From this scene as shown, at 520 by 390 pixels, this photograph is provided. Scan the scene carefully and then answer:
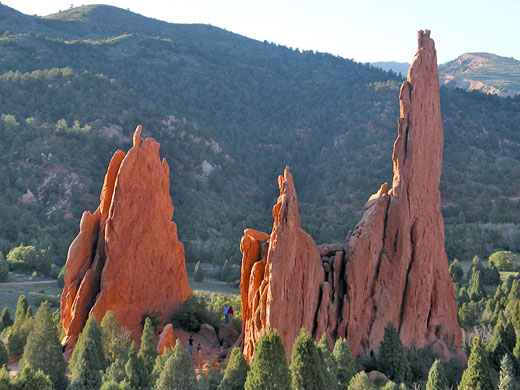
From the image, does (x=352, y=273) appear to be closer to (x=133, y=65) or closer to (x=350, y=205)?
(x=350, y=205)

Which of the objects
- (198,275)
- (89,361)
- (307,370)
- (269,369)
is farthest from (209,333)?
(198,275)

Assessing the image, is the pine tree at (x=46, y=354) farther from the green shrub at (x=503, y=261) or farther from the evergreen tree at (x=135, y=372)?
the green shrub at (x=503, y=261)

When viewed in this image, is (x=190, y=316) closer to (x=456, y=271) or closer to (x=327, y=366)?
(x=327, y=366)

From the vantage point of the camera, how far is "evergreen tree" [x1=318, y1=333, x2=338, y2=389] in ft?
60.4

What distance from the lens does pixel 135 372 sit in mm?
19516

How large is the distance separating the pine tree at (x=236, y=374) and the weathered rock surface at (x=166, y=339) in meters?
4.49

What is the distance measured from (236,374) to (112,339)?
526cm

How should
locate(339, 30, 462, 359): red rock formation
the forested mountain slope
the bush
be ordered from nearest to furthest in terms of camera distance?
locate(339, 30, 462, 359): red rock formation
the bush
the forested mountain slope

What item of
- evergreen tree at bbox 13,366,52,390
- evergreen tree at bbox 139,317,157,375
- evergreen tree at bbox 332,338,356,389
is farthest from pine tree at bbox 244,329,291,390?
evergreen tree at bbox 13,366,52,390

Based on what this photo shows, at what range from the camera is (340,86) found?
122m

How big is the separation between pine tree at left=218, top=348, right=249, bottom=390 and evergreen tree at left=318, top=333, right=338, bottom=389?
228cm

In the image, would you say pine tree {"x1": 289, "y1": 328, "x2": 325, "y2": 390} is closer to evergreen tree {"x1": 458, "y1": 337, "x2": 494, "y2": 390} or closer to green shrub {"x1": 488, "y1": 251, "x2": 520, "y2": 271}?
evergreen tree {"x1": 458, "y1": 337, "x2": 494, "y2": 390}

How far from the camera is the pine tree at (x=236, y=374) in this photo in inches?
731

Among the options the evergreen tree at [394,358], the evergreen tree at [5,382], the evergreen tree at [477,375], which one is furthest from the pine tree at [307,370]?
the evergreen tree at [5,382]
